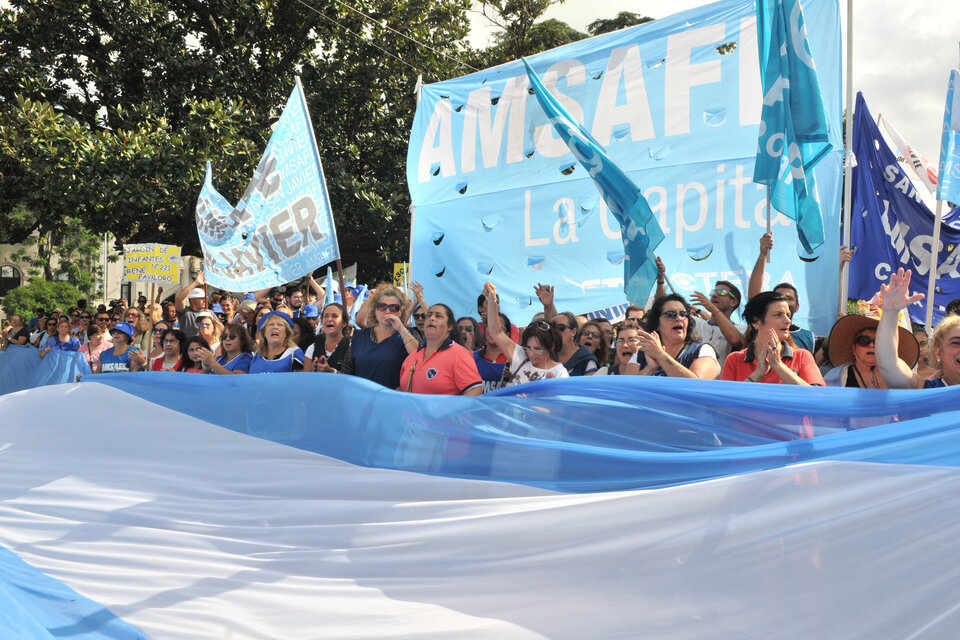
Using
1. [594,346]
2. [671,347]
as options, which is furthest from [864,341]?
[594,346]

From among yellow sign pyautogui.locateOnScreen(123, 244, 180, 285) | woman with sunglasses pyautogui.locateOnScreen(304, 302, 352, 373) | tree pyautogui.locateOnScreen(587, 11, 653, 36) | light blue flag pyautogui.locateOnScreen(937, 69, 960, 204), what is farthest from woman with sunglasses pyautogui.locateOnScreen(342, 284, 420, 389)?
tree pyautogui.locateOnScreen(587, 11, 653, 36)

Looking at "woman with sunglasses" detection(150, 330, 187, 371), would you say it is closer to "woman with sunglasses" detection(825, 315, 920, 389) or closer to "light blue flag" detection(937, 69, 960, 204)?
"woman with sunglasses" detection(825, 315, 920, 389)

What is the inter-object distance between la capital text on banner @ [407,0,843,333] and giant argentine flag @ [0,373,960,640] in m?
2.59

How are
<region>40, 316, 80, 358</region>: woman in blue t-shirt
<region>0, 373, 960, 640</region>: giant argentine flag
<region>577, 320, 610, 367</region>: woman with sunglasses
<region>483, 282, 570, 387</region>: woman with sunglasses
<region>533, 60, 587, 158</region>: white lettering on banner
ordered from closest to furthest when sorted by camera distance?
<region>0, 373, 960, 640</region>: giant argentine flag < <region>483, 282, 570, 387</region>: woman with sunglasses < <region>577, 320, 610, 367</region>: woman with sunglasses < <region>533, 60, 587, 158</region>: white lettering on banner < <region>40, 316, 80, 358</region>: woman in blue t-shirt

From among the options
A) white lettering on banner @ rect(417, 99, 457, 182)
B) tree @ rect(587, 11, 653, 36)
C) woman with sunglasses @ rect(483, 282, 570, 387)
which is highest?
tree @ rect(587, 11, 653, 36)

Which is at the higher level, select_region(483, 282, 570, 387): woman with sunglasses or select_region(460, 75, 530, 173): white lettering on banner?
select_region(460, 75, 530, 173): white lettering on banner

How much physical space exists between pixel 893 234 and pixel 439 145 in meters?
3.97

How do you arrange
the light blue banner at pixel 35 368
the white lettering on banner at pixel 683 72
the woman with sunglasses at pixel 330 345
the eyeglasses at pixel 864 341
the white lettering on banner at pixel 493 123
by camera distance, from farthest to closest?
the light blue banner at pixel 35 368, the white lettering on banner at pixel 493 123, the white lettering on banner at pixel 683 72, the woman with sunglasses at pixel 330 345, the eyeglasses at pixel 864 341

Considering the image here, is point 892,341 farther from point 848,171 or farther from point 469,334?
point 469,334

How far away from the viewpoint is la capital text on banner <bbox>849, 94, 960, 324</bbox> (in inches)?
267

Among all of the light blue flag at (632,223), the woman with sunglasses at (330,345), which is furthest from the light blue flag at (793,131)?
the woman with sunglasses at (330,345)

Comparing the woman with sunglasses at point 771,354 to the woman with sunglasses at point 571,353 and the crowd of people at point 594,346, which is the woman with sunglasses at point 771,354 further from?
the woman with sunglasses at point 571,353

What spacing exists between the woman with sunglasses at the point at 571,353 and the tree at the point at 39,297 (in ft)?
121

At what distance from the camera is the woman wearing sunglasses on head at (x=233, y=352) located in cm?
649
